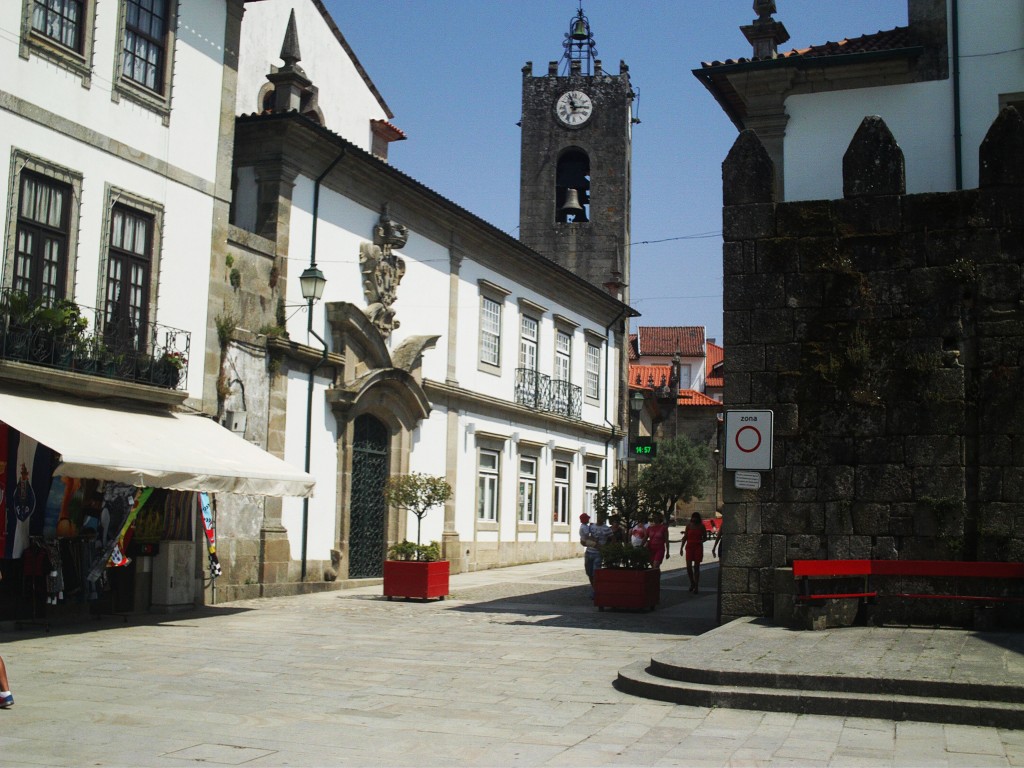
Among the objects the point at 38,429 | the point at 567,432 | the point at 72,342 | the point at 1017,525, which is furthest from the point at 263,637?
the point at 567,432

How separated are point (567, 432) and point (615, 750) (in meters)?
24.2

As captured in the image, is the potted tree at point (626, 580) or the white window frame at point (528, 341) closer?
the potted tree at point (626, 580)

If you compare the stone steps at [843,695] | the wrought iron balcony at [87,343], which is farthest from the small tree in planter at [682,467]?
the stone steps at [843,695]

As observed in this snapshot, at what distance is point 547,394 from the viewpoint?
2920cm

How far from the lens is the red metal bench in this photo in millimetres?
11305

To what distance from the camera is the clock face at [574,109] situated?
1642 inches

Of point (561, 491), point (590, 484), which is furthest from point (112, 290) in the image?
point (590, 484)

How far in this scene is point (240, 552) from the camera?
56.3ft

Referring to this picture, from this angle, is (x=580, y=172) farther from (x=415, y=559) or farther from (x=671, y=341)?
(x=671, y=341)

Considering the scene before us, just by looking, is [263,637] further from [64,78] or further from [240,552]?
[64,78]

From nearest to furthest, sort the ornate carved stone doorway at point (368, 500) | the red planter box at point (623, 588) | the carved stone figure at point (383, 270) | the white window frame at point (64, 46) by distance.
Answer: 1. the white window frame at point (64, 46)
2. the red planter box at point (623, 588)
3. the ornate carved stone doorway at point (368, 500)
4. the carved stone figure at point (383, 270)

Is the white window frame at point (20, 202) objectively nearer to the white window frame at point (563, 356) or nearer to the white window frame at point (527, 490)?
the white window frame at point (527, 490)

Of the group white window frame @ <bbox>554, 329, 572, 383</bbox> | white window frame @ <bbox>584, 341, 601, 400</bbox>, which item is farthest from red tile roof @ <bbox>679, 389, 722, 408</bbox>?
white window frame @ <bbox>554, 329, 572, 383</bbox>

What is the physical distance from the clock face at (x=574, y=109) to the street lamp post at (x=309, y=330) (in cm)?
2454
